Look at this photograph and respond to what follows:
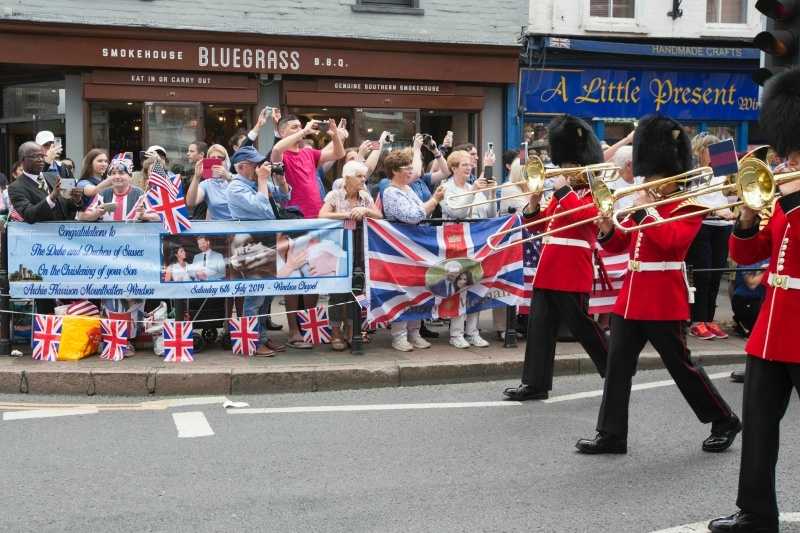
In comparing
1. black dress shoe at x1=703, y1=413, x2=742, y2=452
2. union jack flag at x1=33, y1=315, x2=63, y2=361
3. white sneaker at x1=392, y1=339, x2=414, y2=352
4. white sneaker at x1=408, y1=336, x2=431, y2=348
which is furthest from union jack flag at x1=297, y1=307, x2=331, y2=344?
black dress shoe at x1=703, y1=413, x2=742, y2=452

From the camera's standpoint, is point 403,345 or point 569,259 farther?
point 403,345

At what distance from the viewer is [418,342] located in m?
9.29

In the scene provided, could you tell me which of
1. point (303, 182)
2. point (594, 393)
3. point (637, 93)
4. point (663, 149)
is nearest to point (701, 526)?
point (663, 149)

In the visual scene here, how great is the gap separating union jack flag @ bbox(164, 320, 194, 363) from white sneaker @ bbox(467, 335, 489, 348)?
261 centimetres

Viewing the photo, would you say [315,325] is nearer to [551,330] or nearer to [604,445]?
[551,330]

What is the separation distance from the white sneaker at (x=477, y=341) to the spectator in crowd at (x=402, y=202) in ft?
1.47

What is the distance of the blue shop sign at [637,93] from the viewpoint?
56.1 feet

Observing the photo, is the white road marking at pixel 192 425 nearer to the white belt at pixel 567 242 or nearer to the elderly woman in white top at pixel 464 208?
the white belt at pixel 567 242

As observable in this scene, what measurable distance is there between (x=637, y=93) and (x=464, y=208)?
9085mm

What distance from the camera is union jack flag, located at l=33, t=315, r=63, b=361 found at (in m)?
8.48

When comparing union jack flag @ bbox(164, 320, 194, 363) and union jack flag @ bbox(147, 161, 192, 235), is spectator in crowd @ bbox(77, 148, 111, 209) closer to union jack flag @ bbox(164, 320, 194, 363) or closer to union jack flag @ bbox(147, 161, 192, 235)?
union jack flag @ bbox(147, 161, 192, 235)

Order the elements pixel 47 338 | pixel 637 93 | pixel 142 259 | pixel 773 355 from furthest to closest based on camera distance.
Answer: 1. pixel 637 93
2. pixel 142 259
3. pixel 47 338
4. pixel 773 355

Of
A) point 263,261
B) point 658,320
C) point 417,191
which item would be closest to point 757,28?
point 417,191

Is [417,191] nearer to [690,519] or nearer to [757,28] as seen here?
[690,519]
